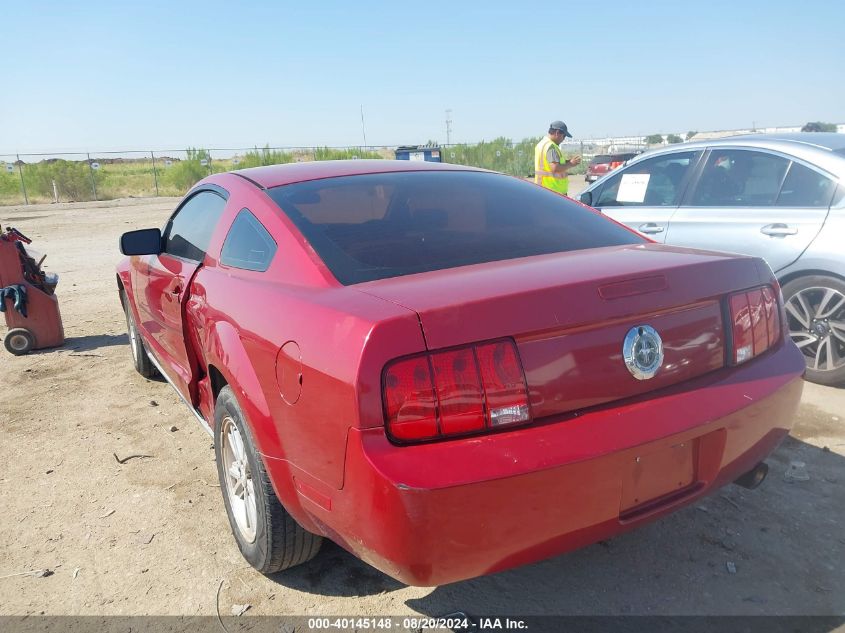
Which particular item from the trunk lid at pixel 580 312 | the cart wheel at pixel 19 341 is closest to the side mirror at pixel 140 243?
the trunk lid at pixel 580 312

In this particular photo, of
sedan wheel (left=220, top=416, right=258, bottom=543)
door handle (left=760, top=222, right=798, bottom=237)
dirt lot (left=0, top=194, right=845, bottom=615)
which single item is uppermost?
door handle (left=760, top=222, right=798, bottom=237)

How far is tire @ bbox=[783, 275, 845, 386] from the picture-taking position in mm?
4449

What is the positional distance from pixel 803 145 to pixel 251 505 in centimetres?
436

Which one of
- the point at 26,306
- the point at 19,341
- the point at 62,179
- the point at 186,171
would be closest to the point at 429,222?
the point at 26,306

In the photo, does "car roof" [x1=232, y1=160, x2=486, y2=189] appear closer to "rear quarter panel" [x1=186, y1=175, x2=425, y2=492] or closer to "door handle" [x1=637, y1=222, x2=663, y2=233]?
"rear quarter panel" [x1=186, y1=175, x2=425, y2=492]

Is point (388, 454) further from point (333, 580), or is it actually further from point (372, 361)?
point (333, 580)

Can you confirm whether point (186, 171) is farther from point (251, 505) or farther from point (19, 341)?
point (251, 505)

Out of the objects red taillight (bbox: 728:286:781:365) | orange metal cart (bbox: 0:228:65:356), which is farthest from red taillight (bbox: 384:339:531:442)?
orange metal cart (bbox: 0:228:65:356)

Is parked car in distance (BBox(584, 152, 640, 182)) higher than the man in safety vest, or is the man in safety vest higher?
the man in safety vest

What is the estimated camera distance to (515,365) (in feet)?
6.31

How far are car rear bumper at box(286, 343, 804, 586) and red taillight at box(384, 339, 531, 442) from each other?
0.05 m

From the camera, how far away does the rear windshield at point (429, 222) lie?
2.51 metres

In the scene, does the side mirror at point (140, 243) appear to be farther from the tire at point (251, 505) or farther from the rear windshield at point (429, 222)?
the tire at point (251, 505)

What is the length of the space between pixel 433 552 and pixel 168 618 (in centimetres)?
131
